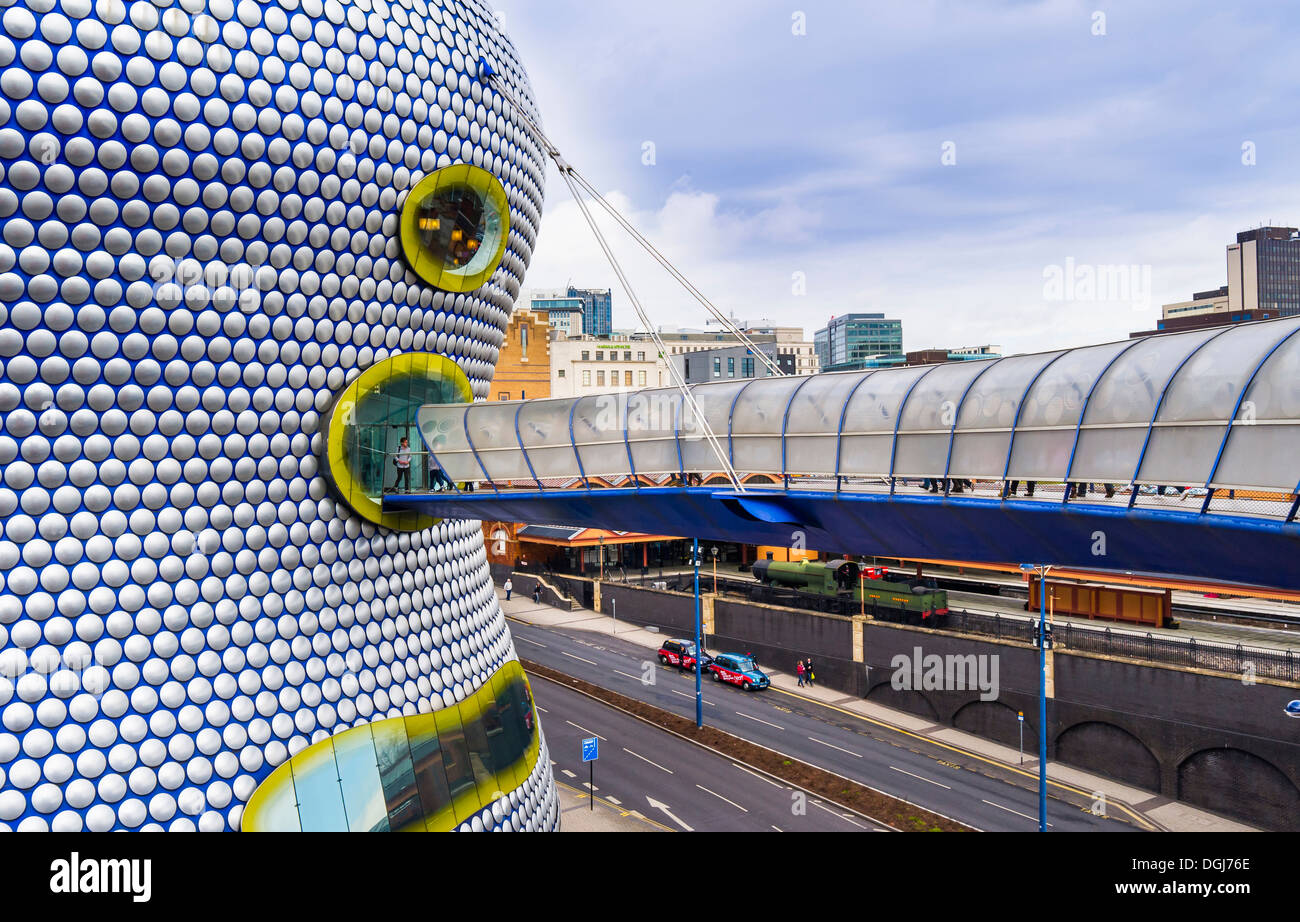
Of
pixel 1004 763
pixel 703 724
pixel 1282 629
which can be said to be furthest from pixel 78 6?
pixel 1282 629

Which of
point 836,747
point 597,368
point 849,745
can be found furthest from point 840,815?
point 597,368

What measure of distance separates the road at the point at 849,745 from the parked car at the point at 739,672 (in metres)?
0.51

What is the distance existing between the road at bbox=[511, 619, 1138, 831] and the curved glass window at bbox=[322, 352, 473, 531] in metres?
19.0

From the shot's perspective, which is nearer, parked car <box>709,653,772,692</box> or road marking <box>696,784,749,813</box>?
road marking <box>696,784,749,813</box>

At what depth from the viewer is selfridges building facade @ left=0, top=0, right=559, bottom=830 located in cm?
1428

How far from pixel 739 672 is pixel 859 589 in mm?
7306

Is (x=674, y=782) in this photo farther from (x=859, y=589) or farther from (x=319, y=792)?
(x=859, y=589)

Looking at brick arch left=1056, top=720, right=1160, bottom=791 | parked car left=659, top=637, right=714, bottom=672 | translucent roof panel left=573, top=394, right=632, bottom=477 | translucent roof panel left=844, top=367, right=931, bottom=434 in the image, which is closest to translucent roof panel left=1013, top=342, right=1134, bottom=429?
translucent roof panel left=844, top=367, right=931, bottom=434

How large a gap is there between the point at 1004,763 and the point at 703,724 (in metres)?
11.2

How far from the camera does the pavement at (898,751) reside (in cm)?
2898

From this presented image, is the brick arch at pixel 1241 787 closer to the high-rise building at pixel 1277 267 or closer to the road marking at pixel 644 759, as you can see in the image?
the road marking at pixel 644 759

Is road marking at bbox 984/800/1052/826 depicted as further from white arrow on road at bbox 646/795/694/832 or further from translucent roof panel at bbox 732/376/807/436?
translucent roof panel at bbox 732/376/807/436
